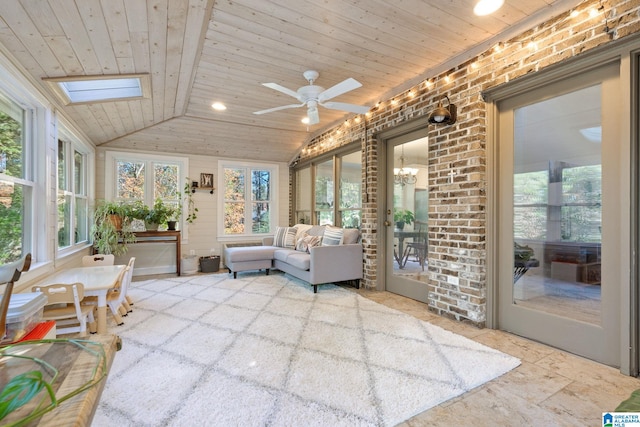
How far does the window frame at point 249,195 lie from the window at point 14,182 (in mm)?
3539

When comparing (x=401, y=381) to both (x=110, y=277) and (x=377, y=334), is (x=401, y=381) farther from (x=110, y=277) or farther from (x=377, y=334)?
(x=110, y=277)

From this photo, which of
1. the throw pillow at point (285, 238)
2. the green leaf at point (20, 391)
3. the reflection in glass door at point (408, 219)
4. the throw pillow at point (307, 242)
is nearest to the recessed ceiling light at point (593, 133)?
the reflection in glass door at point (408, 219)

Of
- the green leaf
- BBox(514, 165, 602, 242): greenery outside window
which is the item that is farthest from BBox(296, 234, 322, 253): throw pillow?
the green leaf

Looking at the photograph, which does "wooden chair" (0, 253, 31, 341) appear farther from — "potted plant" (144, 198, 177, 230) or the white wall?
the white wall

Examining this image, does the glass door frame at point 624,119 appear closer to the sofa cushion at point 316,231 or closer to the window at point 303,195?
the sofa cushion at point 316,231

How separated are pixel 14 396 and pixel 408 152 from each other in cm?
407

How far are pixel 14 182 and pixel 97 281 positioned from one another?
1.05 meters

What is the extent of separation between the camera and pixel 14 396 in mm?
536

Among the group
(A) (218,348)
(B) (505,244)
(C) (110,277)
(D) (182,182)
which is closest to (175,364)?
(A) (218,348)

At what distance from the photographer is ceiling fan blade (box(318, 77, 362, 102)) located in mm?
2714

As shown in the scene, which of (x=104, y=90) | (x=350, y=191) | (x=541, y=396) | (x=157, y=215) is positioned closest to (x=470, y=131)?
(x=541, y=396)

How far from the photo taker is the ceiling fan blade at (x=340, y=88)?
271 cm

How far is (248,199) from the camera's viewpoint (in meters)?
6.73

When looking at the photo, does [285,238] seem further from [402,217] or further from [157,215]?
[402,217]
